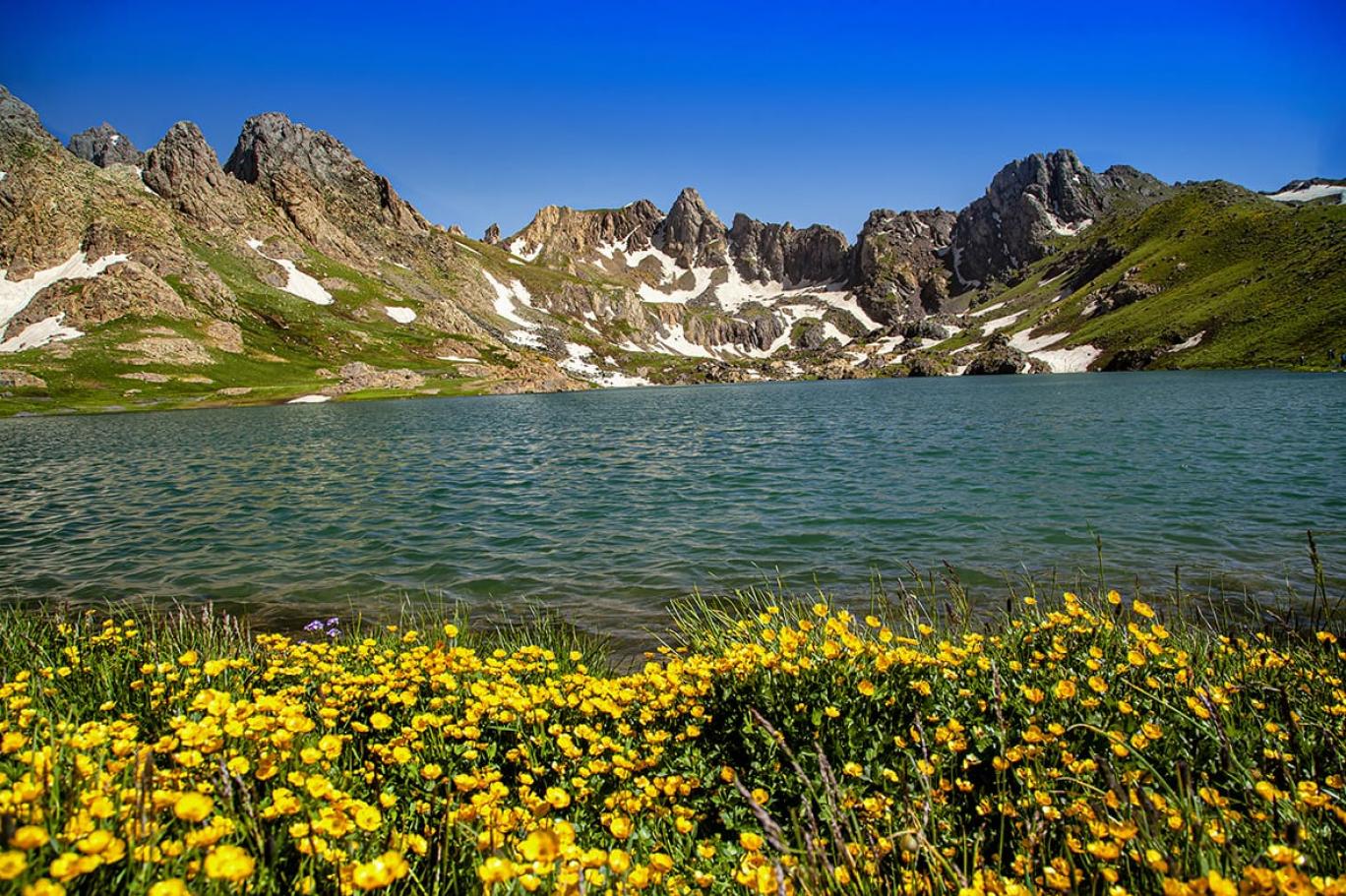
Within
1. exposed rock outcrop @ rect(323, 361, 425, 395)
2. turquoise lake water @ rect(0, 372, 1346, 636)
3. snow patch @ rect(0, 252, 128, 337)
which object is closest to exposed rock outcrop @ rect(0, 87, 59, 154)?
snow patch @ rect(0, 252, 128, 337)

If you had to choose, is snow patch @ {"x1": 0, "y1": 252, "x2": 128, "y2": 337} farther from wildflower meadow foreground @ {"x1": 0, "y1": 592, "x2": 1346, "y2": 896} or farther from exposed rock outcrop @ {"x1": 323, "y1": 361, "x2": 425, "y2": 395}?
wildflower meadow foreground @ {"x1": 0, "y1": 592, "x2": 1346, "y2": 896}

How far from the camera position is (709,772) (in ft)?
19.8

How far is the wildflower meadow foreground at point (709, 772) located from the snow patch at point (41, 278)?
202 m

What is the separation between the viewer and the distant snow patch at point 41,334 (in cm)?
13375

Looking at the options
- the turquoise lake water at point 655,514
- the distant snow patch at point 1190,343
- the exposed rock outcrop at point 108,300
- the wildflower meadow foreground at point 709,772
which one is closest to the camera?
the wildflower meadow foreground at point 709,772

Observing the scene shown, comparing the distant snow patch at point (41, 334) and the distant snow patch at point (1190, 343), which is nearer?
the distant snow patch at point (41, 334)

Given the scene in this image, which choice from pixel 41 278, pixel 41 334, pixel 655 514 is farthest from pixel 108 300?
pixel 655 514

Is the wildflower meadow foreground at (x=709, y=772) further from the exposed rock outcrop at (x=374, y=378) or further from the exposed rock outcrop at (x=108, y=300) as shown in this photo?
the exposed rock outcrop at (x=108, y=300)

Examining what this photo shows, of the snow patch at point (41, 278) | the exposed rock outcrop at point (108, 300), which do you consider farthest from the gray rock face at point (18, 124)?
the exposed rock outcrop at point (108, 300)

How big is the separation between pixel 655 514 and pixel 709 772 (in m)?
17.5

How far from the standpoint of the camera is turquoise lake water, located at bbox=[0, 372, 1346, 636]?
52.8 ft

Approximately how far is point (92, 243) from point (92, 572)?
677ft

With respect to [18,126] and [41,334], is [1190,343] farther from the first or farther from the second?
[18,126]

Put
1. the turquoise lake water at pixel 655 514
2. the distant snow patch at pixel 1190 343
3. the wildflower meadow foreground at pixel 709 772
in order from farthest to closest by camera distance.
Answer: the distant snow patch at pixel 1190 343 → the turquoise lake water at pixel 655 514 → the wildflower meadow foreground at pixel 709 772
